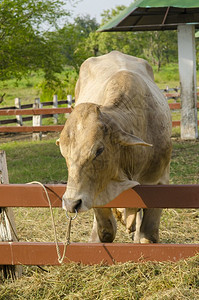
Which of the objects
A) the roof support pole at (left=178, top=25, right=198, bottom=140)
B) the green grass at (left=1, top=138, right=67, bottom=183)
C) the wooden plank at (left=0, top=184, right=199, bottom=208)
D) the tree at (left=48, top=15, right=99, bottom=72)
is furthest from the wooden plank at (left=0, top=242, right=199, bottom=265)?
the tree at (left=48, top=15, right=99, bottom=72)

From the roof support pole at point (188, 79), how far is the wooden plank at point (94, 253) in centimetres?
784

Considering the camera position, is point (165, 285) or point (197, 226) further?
point (197, 226)

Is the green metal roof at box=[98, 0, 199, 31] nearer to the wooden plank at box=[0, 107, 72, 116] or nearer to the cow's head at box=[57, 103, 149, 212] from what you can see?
the wooden plank at box=[0, 107, 72, 116]

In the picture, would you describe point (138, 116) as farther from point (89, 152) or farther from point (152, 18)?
point (152, 18)

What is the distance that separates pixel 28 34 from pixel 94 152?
9.73 metres

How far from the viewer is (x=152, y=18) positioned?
1214 centimetres

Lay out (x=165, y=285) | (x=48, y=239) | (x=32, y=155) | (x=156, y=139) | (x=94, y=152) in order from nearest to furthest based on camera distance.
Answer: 1. (x=94, y=152)
2. (x=165, y=285)
3. (x=156, y=139)
4. (x=48, y=239)
5. (x=32, y=155)

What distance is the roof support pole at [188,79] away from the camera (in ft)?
37.2

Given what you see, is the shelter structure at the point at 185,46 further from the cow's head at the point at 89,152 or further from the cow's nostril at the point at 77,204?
the cow's nostril at the point at 77,204

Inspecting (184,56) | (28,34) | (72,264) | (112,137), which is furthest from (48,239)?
(28,34)

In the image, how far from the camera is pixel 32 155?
34.9 feet

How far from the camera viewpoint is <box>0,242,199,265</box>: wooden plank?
380 cm

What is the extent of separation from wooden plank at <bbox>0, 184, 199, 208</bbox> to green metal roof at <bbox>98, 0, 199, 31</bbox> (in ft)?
24.5

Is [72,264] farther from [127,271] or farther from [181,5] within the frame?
[181,5]
